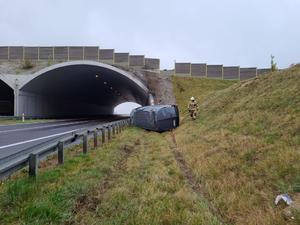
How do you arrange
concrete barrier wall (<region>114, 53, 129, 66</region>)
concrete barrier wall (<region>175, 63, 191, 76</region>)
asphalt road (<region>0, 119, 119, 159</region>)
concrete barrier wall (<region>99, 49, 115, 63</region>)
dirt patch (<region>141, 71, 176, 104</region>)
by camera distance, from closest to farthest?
asphalt road (<region>0, 119, 119, 159</region>), dirt patch (<region>141, 71, 176, 104</region>), concrete barrier wall (<region>99, 49, 115, 63</region>), concrete barrier wall (<region>114, 53, 129, 66</region>), concrete barrier wall (<region>175, 63, 191, 76</region>)

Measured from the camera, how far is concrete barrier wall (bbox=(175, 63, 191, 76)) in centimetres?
5281

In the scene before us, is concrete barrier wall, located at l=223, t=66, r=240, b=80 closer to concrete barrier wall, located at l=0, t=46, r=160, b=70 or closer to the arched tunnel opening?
concrete barrier wall, located at l=0, t=46, r=160, b=70

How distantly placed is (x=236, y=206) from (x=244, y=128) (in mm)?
7646

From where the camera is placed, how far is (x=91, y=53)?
166 feet

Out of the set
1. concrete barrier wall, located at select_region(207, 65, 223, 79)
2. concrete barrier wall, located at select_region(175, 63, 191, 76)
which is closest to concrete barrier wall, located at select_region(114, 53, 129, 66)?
concrete barrier wall, located at select_region(175, 63, 191, 76)

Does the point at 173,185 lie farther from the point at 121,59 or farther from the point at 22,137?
the point at 121,59

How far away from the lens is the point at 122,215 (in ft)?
17.9

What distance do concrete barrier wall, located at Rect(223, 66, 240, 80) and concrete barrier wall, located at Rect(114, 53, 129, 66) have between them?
13.6 metres

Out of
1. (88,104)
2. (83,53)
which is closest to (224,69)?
(83,53)

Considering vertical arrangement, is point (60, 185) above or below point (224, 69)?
below

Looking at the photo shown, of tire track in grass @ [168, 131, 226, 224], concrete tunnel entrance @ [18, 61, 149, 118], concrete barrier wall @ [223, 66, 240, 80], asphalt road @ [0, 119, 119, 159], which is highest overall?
concrete barrier wall @ [223, 66, 240, 80]

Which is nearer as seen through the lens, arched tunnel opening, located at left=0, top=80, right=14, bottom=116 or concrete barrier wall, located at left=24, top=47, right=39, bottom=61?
concrete barrier wall, located at left=24, top=47, right=39, bottom=61

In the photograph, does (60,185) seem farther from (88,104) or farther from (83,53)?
(88,104)

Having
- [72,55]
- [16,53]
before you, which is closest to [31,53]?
[16,53]
